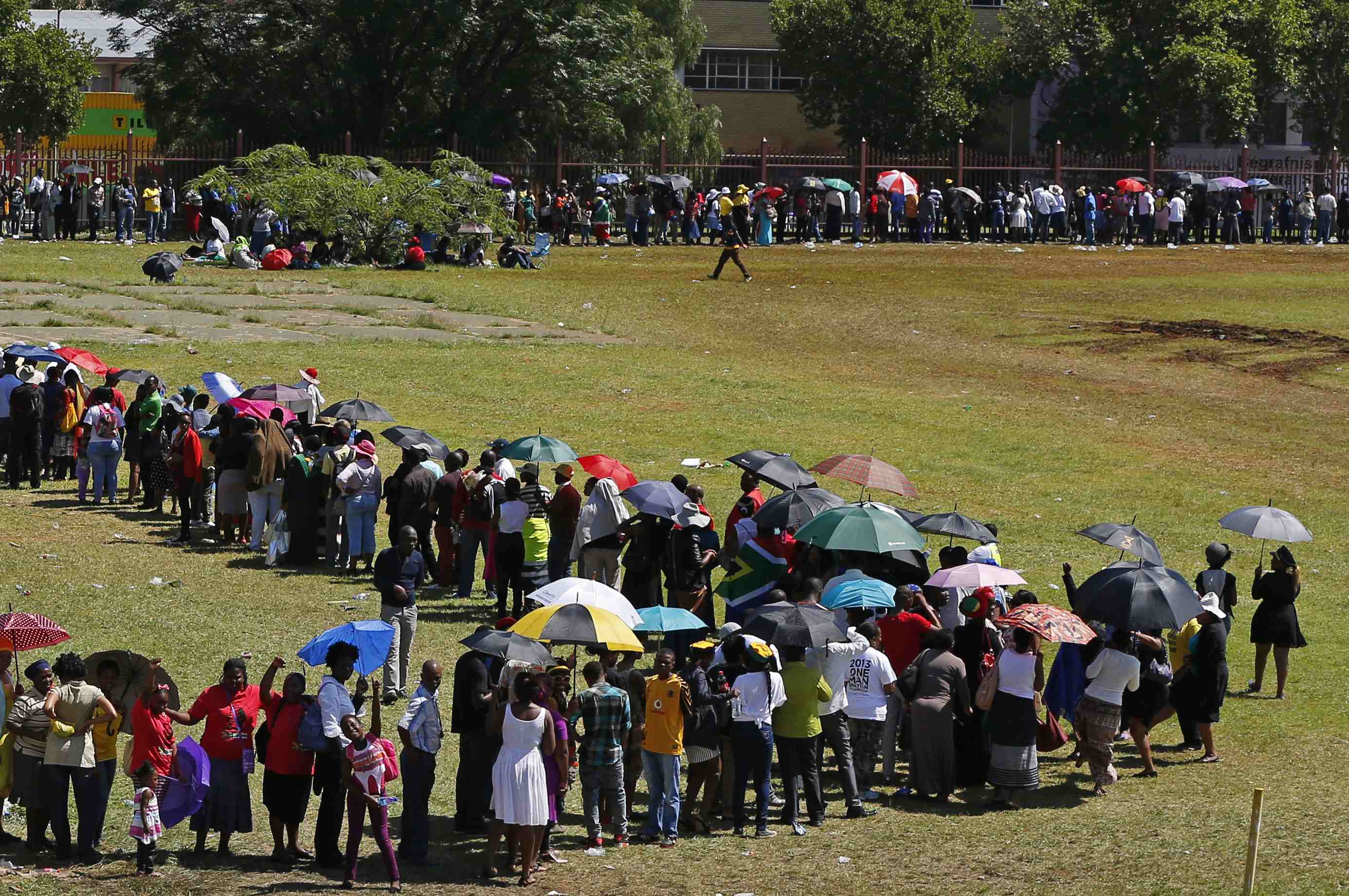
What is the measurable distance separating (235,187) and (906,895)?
31.9 metres

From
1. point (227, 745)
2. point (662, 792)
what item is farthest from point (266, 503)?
point (662, 792)

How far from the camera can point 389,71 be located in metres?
49.2

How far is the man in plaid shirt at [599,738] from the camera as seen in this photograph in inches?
432

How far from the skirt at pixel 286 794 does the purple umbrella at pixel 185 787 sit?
37 centimetres

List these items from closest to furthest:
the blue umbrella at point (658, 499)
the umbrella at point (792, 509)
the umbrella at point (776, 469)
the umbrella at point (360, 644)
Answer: the umbrella at point (360, 644), the blue umbrella at point (658, 499), the umbrella at point (792, 509), the umbrella at point (776, 469)

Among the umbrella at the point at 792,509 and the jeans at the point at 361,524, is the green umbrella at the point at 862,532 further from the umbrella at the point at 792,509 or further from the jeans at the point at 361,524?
the jeans at the point at 361,524

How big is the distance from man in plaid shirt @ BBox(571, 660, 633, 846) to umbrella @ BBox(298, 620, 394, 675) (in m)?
1.25

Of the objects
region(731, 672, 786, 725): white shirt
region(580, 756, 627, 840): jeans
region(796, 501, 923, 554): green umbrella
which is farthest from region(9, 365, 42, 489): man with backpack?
region(731, 672, 786, 725): white shirt

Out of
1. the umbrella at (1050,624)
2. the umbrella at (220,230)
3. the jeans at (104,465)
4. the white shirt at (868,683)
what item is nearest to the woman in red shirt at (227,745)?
the white shirt at (868,683)

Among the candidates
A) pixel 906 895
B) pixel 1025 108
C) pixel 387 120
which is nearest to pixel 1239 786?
pixel 906 895

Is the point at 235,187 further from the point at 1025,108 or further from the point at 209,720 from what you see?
the point at 1025,108

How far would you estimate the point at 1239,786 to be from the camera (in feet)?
40.6

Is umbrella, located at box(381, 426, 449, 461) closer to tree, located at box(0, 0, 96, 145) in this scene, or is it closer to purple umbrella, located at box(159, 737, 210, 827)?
purple umbrella, located at box(159, 737, 210, 827)

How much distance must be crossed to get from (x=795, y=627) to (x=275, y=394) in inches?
377
